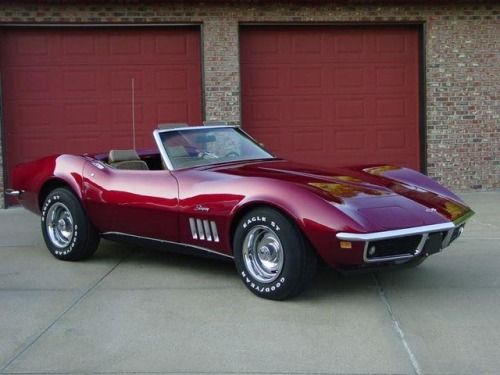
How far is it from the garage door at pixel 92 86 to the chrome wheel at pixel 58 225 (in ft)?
14.6

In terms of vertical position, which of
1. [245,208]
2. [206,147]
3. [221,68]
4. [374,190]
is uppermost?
[221,68]

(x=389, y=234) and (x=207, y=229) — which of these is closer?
(x=389, y=234)

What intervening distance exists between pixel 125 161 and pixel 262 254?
2.06m

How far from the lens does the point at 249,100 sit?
1153 centimetres

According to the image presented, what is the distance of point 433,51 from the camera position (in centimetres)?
1145

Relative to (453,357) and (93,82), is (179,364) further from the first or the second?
(93,82)

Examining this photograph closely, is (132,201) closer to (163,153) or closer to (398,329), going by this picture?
(163,153)

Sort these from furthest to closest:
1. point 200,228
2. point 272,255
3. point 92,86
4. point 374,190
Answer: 1. point 92,86
2. point 200,228
3. point 374,190
4. point 272,255

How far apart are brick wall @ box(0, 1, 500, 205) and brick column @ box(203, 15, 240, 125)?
2cm

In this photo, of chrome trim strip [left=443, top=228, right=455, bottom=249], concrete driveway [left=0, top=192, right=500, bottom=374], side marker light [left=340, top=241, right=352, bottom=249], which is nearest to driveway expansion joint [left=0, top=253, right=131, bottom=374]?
concrete driveway [left=0, top=192, right=500, bottom=374]

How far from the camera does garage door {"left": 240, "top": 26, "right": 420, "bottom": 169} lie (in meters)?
11.5

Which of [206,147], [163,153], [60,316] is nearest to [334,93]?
[206,147]

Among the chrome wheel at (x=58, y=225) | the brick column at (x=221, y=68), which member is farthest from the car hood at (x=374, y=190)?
the brick column at (x=221, y=68)

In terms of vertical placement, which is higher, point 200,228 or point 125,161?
point 125,161
